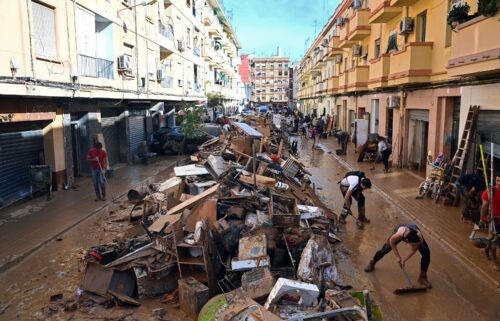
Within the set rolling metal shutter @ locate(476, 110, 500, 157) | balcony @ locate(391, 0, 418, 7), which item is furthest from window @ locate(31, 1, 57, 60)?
balcony @ locate(391, 0, 418, 7)

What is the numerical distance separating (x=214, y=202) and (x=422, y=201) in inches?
289

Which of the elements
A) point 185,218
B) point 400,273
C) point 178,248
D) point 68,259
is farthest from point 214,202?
point 400,273

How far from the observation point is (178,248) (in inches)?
269

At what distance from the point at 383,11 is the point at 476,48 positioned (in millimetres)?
8986

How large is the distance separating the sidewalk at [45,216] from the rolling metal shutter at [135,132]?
5283 mm

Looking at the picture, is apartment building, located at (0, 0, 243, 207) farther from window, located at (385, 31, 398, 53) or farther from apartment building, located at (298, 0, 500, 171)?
window, located at (385, 31, 398, 53)

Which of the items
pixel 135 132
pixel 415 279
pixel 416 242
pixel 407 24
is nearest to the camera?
pixel 416 242

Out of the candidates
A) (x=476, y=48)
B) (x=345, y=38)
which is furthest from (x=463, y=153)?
(x=345, y=38)

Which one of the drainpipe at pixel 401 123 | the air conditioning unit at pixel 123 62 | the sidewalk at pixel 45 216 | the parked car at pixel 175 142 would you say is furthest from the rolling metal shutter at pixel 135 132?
the drainpipe at pixel 401 123

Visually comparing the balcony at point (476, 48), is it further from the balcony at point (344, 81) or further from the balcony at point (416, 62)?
the balcony at point (344, 81)

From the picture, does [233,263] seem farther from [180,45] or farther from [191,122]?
[180,45]

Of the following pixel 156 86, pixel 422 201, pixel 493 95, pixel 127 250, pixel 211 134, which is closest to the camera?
pixel 127 250

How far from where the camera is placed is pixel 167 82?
25.5 meters

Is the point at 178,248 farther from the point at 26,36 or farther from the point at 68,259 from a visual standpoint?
the point at 26,36
